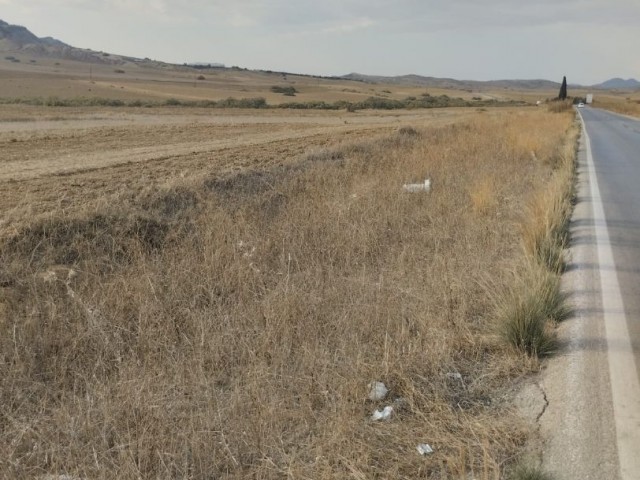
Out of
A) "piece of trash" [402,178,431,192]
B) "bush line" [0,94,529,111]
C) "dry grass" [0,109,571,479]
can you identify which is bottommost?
"dry grass" [0,109,571,479]

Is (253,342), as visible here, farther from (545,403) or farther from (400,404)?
(545,403)

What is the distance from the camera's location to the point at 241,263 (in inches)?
271

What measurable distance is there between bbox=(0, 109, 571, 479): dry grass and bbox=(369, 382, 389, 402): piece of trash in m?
0.06

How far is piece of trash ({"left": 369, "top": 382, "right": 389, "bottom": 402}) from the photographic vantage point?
388 centimetres

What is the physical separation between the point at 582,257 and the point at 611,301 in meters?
1.72

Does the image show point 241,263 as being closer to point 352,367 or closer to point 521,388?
point 352,367

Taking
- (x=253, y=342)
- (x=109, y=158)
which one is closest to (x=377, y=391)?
(x=253, y=342)

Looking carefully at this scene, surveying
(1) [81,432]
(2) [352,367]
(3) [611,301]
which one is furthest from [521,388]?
(1) [81,432]

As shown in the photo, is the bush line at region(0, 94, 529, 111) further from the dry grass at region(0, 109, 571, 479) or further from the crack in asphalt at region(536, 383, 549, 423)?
the crack in asphalt at region(536, 383, 549, 423)

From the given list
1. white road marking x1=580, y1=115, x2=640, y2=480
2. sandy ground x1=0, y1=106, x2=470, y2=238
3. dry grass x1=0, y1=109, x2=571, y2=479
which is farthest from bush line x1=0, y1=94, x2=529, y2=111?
white road marking x1=580, y1=115, x2=640, y2=480

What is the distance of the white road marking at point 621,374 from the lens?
10.7 feet

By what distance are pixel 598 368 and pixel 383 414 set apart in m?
1.77

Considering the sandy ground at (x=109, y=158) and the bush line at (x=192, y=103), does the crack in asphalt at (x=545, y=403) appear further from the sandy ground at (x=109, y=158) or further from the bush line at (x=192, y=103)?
the bush line at (x=192, y=103)

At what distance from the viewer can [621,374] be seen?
4.17 meters
